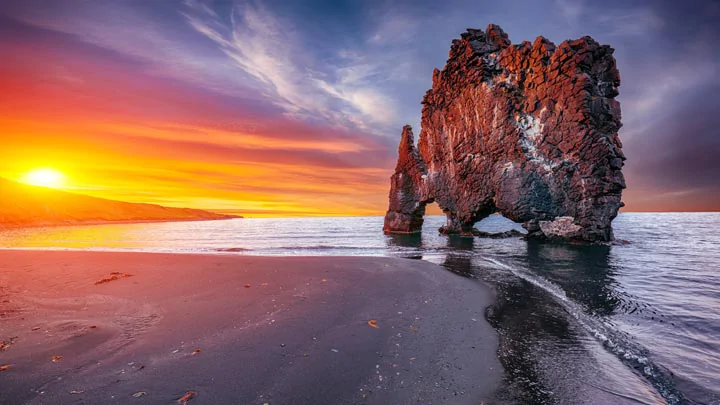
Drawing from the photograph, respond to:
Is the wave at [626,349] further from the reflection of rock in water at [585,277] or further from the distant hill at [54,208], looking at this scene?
the distant hill at [54,208]

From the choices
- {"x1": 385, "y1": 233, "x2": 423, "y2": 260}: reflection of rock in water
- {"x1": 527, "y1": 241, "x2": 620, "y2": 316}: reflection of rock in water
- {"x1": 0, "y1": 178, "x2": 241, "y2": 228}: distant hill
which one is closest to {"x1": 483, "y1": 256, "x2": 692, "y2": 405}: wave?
{"x1": 527, "y1": 241, "x2": 620, "y2": 316}: reflection of rock in water

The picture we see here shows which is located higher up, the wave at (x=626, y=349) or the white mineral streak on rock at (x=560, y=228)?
the white mineral streak on rock at (x=560, y=228)

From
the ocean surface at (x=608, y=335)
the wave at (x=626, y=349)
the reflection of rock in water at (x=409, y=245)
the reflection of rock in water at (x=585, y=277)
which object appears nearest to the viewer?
the ocean surface at (x=608, y=335)

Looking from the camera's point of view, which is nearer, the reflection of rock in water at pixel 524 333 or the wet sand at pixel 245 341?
the wet sand at pixel 245 341

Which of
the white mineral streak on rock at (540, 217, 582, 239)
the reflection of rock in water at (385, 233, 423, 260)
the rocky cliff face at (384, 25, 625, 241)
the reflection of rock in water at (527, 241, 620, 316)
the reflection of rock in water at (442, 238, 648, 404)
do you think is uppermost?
the rocky cliff face at (384, 25, 625, 241)

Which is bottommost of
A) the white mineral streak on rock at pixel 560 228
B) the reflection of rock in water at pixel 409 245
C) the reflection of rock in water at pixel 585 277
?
the reflection of rock in water at pixel 409 245

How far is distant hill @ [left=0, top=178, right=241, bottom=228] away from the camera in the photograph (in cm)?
7251

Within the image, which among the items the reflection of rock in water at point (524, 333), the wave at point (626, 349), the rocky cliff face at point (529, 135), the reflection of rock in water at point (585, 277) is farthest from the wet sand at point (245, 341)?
the rocky cliff face at point (529, 135)

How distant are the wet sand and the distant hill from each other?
87151 mm

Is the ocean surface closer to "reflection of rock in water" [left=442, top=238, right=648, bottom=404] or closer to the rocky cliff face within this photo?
"reflection of rock in water" [left=442, top=238, right=648, bottom=404]

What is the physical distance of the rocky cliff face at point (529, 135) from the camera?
30.6 meters

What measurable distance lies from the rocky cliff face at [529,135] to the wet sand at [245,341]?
2796 cm

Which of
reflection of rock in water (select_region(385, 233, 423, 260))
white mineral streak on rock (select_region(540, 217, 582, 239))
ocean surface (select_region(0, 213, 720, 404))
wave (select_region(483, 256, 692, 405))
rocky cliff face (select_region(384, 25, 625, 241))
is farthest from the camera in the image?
white mineral streak on rock (select_region(540, 217, 582, 239))

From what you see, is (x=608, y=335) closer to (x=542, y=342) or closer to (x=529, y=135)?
(x=542, y=342)
